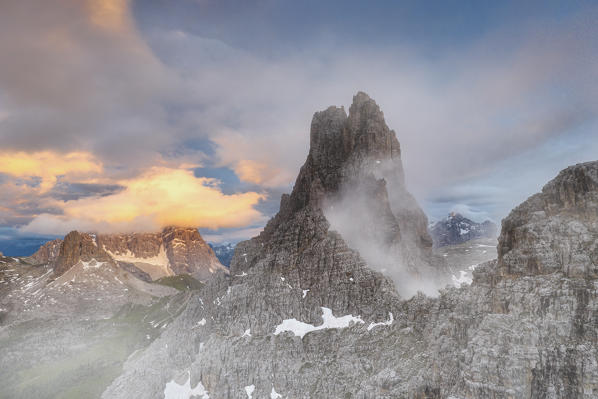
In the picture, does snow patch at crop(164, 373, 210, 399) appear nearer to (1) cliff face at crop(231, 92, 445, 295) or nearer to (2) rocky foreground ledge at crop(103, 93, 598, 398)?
(2) rocky foreground ledge at crop(103, 93, 598, 398)

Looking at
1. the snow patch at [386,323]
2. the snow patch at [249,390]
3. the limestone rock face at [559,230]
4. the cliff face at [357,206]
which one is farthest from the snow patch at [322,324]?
the limestone rock face at [559,230]

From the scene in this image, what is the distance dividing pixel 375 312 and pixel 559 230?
179 ft

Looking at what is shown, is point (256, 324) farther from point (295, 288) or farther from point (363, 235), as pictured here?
point (363, 235)

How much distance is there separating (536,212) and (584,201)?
662cm

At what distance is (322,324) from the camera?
104 metres

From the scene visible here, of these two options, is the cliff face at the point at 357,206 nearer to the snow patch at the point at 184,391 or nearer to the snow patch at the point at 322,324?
the snow patch at the point at 322,324

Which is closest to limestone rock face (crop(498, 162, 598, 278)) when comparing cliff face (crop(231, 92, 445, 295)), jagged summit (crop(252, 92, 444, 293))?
cliff face (crop(231, 92, 445, 295))

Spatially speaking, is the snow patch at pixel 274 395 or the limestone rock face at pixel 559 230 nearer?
the limestone rock face at pixel 559 230

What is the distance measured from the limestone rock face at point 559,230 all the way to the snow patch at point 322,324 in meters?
51.5

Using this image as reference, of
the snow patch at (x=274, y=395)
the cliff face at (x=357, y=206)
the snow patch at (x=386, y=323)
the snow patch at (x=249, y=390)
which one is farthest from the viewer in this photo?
the cliff face at (x=357, y=206)

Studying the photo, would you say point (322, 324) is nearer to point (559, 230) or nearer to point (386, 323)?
point (386, 323)

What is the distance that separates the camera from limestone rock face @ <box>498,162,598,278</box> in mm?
50219

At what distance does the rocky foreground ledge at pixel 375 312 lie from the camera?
156 ft

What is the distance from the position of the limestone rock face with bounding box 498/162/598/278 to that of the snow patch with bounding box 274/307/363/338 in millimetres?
51512
